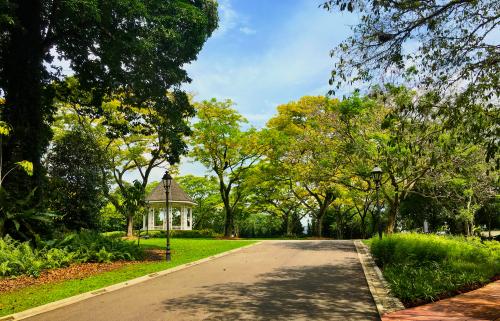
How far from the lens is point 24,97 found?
16.7 meters

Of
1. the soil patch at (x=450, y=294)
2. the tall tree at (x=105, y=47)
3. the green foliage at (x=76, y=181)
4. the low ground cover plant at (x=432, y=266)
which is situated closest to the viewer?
the soil patch at (x=450, y=294)

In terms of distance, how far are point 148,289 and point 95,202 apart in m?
15.9

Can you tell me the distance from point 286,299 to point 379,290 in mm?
2249

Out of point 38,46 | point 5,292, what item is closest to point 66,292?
point 5,292

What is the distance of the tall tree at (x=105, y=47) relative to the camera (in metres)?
15.4

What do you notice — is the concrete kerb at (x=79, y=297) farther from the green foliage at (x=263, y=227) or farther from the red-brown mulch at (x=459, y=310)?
the green foliage at (x=263, y=227)

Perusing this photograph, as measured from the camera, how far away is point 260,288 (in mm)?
10258

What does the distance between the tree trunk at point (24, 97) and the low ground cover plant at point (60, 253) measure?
260 centimetres

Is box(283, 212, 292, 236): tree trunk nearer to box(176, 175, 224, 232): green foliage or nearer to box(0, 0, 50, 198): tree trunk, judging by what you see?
box(176, 175, 224, 232): green foliage

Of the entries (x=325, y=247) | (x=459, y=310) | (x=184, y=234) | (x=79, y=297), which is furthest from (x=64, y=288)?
(x=184, y=234)

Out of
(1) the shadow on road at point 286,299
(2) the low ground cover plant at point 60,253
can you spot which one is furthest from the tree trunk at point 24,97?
(1) the shadow on road at point 286,299

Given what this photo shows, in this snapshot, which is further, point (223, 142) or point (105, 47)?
point (223, 142)

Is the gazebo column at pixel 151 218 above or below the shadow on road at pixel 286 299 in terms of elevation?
above

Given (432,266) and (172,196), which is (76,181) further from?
(432,266)
